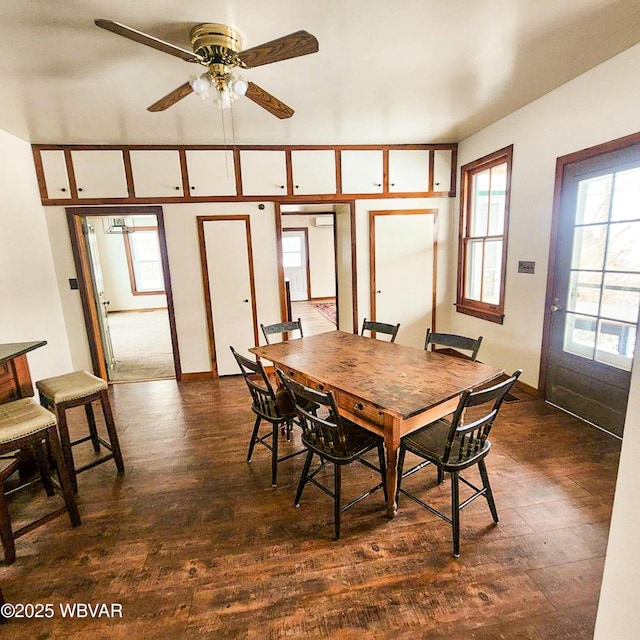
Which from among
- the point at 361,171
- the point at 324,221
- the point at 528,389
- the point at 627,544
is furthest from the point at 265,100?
the point at 324,221

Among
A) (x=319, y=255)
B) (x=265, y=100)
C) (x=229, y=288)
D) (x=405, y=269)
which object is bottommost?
(x=229, y=288)

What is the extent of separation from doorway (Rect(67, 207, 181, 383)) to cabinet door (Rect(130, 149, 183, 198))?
0.21 m

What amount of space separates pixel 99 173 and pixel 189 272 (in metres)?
1.42

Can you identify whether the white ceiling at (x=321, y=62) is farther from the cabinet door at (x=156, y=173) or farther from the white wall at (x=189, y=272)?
the white wall at (x=189, y=272)

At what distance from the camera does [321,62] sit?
2.31 meters

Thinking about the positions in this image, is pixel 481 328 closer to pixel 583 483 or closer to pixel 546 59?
pixel 583 483

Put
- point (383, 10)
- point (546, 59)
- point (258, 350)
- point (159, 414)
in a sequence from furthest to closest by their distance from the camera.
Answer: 1. point (159, 414)
2. point (258, 350)
3. point (546, 59)
4. point (383, 10)

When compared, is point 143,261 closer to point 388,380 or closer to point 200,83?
point 200,83

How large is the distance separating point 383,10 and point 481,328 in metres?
3.34

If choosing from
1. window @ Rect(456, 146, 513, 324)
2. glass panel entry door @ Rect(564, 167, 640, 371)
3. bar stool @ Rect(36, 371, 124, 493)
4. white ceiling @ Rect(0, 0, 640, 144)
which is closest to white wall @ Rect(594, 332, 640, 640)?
white ceiling @ Rect(0, 0, 640, 144)

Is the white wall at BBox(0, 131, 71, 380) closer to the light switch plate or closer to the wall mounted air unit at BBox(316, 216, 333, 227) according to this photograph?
the light switch plate

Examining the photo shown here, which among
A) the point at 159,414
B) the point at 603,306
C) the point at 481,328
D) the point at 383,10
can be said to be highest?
the point at 383,10

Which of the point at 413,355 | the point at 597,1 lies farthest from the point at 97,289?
the point at 597,1

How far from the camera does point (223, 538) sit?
73.3 inches
